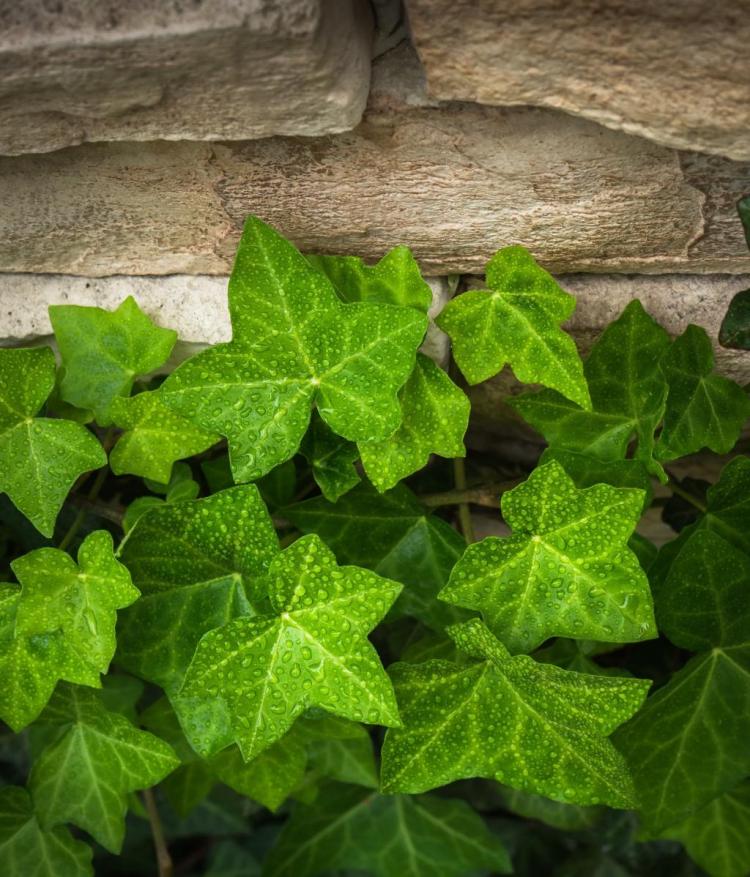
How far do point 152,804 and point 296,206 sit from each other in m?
0.91

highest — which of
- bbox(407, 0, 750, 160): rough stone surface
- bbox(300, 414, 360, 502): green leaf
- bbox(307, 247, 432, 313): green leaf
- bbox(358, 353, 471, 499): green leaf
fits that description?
bbox(407, 0, 750, 160): rough stone surface

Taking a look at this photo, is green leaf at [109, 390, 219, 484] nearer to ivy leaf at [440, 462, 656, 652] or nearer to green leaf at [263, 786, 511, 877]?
ivy leaf at [440, 462, 656, 652]

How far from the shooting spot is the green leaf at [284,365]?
0.82 meters

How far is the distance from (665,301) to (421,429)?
1.03 ft

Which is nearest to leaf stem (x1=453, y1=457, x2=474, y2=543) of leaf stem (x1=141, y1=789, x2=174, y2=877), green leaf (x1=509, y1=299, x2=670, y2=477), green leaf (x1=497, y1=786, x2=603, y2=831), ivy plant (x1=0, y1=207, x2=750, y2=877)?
ivy plant (x1=0, y1=207, x2=750, y2=877)

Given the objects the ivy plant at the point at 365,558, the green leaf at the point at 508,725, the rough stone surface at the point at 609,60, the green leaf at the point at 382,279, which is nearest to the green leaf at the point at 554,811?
the ivy plant at the point at 365,558

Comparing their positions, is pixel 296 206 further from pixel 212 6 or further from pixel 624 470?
pixel 624 470

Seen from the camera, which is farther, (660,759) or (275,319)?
(660,759)

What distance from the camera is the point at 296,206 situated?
864mm

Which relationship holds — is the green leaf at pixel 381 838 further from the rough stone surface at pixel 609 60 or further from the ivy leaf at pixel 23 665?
the rough stone surface at pixel 609 60

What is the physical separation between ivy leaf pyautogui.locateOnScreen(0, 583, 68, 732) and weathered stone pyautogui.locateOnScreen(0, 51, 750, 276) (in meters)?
0.40

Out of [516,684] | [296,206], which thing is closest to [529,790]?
[516,684]

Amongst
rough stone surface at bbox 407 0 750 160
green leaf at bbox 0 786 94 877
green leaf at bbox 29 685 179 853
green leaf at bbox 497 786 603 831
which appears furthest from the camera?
green leaf at bbox 497 786 603 831

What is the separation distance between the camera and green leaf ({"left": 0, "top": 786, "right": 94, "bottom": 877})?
110cm
